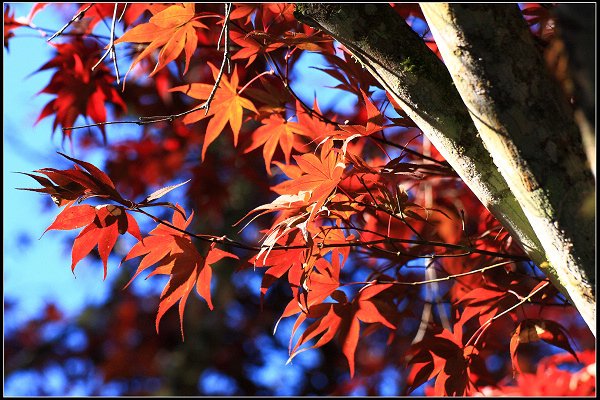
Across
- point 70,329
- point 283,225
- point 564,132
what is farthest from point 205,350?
point 564,132

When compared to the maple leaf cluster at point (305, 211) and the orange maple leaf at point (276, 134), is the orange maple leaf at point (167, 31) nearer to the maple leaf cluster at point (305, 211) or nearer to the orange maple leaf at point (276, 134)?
the maple leaf cluster at point (305, 211)

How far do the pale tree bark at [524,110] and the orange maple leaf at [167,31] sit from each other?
42cm

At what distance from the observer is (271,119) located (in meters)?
1.02

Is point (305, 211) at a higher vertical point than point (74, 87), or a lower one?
lower

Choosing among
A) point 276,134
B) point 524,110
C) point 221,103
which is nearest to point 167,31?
point 221,103

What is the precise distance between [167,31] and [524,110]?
548 millimetres

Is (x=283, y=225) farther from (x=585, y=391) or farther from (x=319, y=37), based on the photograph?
(x=585, y=391)

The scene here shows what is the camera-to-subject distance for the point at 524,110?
0.53 metres

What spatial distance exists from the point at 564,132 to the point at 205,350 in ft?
9.26

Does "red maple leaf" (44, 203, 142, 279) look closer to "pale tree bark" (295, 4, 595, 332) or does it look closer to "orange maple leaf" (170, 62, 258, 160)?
"orange maple leaf" (170, 62, 258, 160)

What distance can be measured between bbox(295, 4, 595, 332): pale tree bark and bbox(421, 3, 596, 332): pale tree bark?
0.25 feet

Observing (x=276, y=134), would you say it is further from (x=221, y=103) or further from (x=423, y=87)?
(x=423, y=87)

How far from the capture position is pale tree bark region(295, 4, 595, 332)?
0.62 m

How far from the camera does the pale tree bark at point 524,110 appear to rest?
534mm
